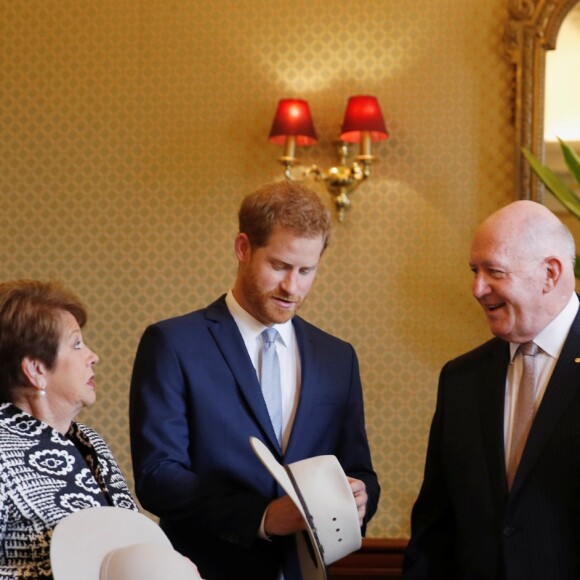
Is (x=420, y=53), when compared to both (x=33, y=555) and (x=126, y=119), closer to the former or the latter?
(x=126, y=119)

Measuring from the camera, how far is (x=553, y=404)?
2.26 m

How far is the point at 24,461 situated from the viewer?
2051 mm

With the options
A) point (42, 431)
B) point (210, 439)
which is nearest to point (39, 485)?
point (42, 431)

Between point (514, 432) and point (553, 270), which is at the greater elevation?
point (553, 270)

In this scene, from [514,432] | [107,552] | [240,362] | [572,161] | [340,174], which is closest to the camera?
[107,552]

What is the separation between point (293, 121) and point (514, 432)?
8.30 feet

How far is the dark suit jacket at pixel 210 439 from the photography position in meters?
2.34

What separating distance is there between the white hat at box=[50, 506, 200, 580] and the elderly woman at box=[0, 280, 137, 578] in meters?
0.07

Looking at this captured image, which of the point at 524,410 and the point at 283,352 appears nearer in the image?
the point at 524,410

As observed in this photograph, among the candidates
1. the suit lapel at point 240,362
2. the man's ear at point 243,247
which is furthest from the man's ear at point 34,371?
the man's ear at point 243,247

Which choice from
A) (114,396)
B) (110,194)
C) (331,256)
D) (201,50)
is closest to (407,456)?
(331,256)

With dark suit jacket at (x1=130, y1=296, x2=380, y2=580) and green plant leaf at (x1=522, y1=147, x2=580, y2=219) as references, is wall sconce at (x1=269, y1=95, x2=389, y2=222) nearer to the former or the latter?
green plant leaf at (x1=522, y1=147, x2=580, y2=219)

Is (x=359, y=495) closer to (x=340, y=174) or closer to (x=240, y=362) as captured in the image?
(x=240, y=362)

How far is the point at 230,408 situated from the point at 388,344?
2.36m
